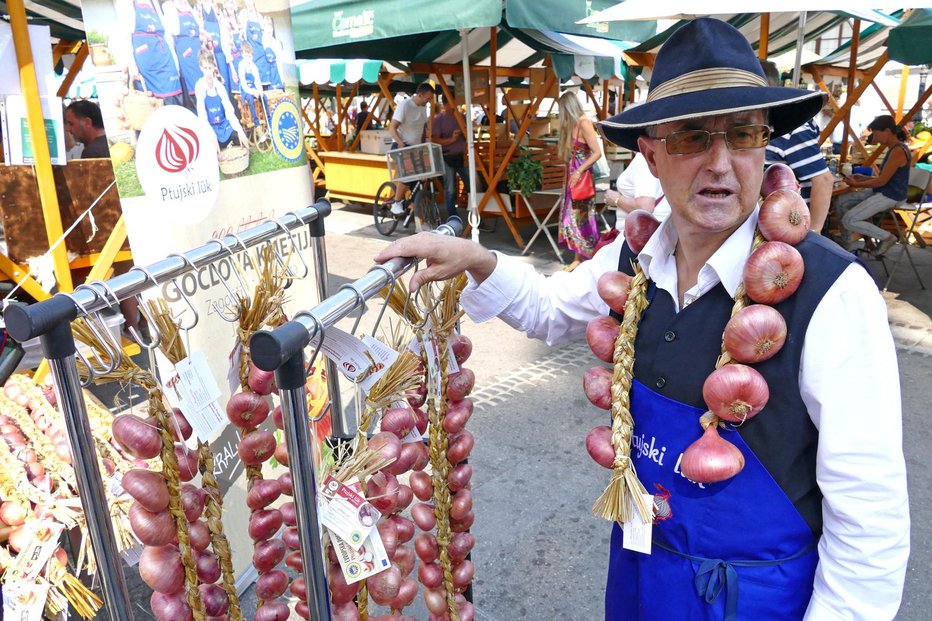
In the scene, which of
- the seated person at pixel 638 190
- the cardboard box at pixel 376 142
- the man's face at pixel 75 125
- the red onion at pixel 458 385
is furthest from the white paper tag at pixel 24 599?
the cardboard box at pixel 376 142

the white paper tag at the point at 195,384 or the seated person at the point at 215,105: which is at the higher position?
the seated person at the point at 215,105

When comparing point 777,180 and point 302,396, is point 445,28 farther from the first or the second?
point 302,396

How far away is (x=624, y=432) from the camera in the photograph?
1286 mm

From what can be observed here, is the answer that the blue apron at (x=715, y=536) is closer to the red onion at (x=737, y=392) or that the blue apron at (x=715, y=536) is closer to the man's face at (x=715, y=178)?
the red onion at (x=737, y=392)

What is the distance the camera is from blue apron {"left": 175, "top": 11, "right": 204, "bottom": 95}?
199cm

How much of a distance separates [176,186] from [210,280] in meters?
0.33

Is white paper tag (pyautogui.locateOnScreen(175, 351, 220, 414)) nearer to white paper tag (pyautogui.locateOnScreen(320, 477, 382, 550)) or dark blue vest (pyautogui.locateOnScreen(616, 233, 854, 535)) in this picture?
white paper tag (pyautogui.locateOnScreen(320, 477, 382, 550))

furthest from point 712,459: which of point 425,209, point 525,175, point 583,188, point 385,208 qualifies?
point 385,208

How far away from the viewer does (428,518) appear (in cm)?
145

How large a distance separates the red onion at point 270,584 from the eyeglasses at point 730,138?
1178 mm

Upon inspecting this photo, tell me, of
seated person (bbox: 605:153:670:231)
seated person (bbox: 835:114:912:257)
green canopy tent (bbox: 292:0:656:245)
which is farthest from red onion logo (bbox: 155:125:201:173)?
seated person (bbox: 835:114:912:257)

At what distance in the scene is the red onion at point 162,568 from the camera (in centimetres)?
118

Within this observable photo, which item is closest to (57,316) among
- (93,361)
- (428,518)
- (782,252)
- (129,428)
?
(129,428)

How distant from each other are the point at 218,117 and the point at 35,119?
1.27 m
